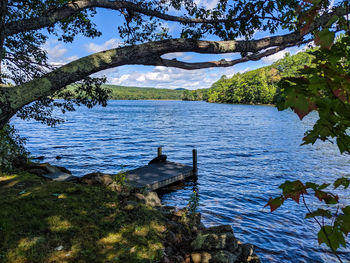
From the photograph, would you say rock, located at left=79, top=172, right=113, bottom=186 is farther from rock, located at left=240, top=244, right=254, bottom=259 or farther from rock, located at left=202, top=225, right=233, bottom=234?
rock, located at left=240, top=244, right=254, bottom=259

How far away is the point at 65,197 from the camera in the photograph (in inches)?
283

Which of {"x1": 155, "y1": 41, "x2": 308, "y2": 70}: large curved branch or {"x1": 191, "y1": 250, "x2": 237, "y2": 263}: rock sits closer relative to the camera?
{"x1": 155, "y1": 41, "x2": 308, "y2": 70}: large curved branch

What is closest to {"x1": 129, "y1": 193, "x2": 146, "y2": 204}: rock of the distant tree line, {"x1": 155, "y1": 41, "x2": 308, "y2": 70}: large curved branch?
{"x1": 155, "y1": 41, "x2": 308, "y2": 70}: large curved branch

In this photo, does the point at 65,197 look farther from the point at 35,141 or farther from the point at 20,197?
the point at 35,141

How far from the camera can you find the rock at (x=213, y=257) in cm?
590

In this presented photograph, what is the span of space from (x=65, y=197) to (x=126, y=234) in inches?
98.6

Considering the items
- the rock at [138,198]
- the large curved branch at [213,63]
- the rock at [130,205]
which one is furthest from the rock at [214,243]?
the large curved branch at [213,63]

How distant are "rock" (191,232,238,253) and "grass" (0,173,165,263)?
102 cm

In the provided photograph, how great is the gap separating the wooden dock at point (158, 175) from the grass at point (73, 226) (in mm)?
6146

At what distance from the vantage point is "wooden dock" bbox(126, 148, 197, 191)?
47.3 feet

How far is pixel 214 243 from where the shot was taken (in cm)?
643

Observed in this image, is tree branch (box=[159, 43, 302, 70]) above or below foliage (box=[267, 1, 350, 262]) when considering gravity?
above

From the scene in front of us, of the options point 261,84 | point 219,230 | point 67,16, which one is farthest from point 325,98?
point 261,84

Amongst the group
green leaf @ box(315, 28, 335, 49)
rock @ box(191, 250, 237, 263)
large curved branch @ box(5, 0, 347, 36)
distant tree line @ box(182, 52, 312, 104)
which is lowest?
rock @ box(191, 250, 237, 263)
